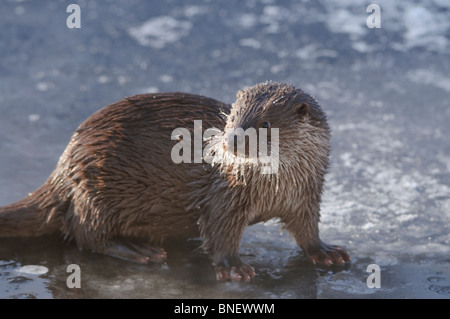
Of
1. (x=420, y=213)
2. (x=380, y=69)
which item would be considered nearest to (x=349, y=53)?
(x=380, y=69)

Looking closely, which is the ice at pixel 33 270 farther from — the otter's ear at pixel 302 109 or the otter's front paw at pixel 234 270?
the otter's ear at pixel 302 109

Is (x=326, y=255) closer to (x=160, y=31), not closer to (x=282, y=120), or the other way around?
(x=282, y=120)

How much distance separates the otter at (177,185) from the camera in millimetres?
2986

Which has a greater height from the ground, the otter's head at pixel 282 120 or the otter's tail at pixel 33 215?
the otter's head at pixel 282 120

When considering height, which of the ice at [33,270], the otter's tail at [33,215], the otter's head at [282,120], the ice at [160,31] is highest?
the ice at [160,31]

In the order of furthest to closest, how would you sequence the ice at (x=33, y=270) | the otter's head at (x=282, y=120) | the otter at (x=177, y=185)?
the ice at (x=33, y=270) → the otter at (x=177, y=185) → the otter's head at (x=282, y=120)

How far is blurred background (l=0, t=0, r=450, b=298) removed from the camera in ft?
10.2

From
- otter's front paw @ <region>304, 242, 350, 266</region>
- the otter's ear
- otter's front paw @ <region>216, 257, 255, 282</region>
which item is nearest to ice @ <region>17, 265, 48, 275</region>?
otter's front paw @ <region>216, 257, 255, 282</region>

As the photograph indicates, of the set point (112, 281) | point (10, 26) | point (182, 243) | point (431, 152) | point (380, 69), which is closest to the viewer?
point (112, 281)

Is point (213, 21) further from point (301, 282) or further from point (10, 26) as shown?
point (301, 282)

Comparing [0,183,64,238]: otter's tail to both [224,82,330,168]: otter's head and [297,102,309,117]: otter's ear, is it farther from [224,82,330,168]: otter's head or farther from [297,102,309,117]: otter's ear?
[297,102,309,117]: otter's ear

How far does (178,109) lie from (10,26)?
132 inches

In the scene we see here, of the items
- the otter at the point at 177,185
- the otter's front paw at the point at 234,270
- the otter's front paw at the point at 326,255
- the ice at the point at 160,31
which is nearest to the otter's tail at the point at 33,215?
the otter at the point at 177,185

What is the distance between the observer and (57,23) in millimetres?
6102
